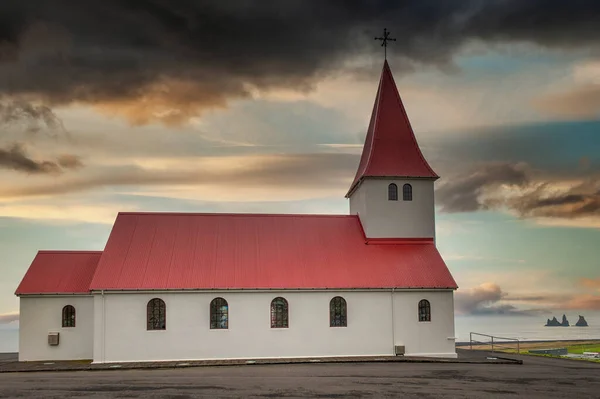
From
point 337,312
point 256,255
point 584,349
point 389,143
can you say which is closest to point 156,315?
point 256,255

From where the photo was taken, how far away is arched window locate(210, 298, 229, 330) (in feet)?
114

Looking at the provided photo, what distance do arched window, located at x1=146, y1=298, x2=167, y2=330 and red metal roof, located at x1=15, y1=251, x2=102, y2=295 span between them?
4.73m

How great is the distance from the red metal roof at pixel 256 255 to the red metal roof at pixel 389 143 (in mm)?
3771

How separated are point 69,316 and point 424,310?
19773 millimetres

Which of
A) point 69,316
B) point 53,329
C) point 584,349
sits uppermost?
point 69,316

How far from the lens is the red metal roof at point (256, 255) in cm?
3522

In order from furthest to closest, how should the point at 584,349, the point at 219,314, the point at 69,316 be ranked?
1. the point at 584,349
2. the point at 69,316
3. the point at 219,314

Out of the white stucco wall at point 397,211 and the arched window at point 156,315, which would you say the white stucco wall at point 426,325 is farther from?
the arched window at point 156,315

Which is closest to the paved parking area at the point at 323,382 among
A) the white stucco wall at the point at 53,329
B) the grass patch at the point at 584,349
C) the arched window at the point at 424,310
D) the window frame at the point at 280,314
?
the window frame at the point at 280,314

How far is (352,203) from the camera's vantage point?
42969 mm

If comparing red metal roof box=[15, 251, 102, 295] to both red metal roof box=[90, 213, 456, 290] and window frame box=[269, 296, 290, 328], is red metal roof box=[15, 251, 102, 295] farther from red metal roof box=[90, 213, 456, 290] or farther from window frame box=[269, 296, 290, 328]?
window frame box=[269, 296, 290, 328]

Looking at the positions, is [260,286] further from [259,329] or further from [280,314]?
[259,329]

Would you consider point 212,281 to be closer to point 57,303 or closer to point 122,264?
point 122,264

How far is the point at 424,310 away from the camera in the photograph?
119ft
